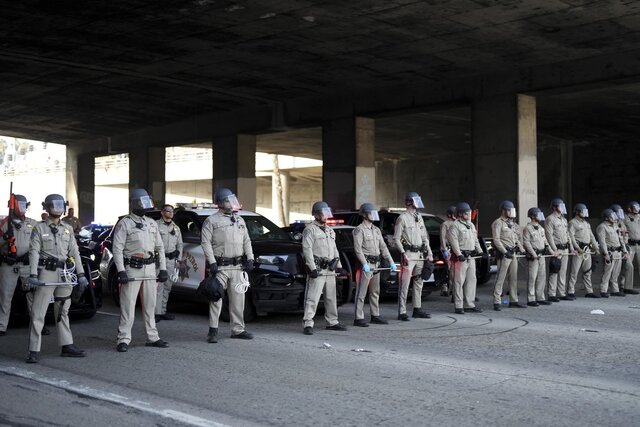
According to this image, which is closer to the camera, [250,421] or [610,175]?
[250,421]

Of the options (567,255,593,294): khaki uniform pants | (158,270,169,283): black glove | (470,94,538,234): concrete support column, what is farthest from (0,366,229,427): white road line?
(470,94,538,234): concrete support column

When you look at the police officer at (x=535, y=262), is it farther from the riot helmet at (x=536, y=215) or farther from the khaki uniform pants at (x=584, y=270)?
the khaki uniform pants at (x=584, y=270)

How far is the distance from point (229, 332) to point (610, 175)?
1166 inches

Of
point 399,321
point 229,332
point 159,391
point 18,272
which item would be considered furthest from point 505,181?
point 159,391

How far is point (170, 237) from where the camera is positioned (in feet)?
41.3

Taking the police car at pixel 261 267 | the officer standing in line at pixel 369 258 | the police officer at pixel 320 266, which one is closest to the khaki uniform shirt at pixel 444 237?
the officer standing in line at pixel 369 258

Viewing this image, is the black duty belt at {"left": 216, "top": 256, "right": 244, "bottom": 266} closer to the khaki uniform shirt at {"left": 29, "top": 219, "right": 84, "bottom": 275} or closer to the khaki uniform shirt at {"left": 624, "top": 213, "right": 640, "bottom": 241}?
the khaki uniform shirt at {"left": 29, "top": 219, "right": 84, "bottom": 275}

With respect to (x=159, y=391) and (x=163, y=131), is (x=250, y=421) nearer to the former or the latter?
(x=159, y=391)

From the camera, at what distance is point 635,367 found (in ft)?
26.8

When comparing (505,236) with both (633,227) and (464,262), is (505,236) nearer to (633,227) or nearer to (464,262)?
(464,262)

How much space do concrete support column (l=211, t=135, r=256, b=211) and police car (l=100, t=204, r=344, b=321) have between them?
14.6 m

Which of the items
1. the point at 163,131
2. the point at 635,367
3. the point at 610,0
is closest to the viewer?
the point at 635,367

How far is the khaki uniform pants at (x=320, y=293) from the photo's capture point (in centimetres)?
1078

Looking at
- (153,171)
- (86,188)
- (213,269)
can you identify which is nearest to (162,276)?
(213,269)
